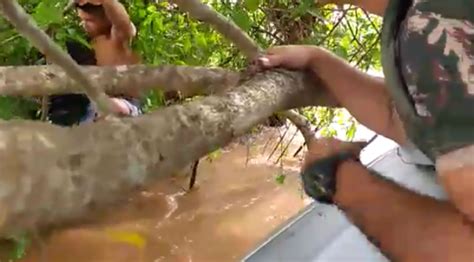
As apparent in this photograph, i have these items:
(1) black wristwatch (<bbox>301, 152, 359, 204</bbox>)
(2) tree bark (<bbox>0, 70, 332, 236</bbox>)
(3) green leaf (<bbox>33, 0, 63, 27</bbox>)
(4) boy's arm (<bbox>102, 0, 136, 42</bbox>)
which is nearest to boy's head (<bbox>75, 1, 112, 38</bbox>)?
(4) boy's arm (<bbox>102, 0, 136, 42</bbox>)

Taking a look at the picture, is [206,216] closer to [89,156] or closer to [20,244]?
[20,244]

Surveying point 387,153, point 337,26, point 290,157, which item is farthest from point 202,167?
point 387,153

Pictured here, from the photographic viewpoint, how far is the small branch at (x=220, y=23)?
1.12 metres

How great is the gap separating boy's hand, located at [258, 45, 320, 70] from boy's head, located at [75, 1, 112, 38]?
4.24 feet

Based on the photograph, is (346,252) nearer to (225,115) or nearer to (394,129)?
(394,129)

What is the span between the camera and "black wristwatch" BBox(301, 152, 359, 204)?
0.85 metres

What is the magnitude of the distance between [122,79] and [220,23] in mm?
201

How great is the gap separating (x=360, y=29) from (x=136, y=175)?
147cm

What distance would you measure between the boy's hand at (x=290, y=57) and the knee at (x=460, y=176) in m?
0.32

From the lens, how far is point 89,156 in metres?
0.50

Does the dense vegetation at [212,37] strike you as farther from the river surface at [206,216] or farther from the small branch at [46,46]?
the small branch at [46,46]

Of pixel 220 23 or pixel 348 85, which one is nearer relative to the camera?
pixel 348 85

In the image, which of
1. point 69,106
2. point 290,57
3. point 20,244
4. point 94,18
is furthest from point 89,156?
point 69,106

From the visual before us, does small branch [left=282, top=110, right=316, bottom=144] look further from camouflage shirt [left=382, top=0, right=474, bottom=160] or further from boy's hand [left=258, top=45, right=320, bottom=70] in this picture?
camouflage shirt [left=382, top=0, right=474, bottom=160]
